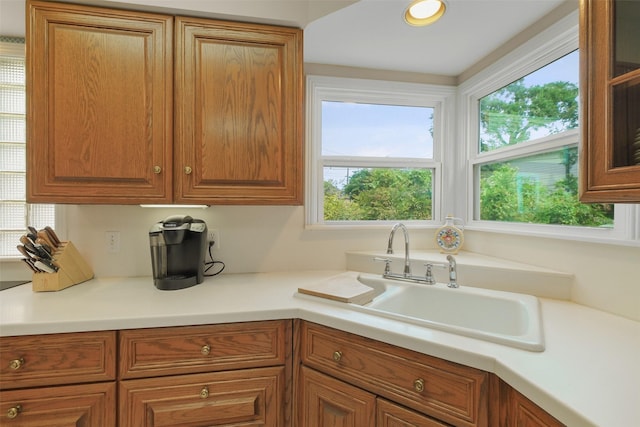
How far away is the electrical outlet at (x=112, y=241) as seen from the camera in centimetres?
170

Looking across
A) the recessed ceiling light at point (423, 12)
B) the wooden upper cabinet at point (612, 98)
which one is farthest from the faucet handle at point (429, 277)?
the recessed ceiling light at point (423, 12)

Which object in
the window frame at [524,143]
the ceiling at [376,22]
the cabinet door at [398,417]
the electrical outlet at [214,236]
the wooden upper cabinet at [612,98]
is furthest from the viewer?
the electrical outlet at [214,236]

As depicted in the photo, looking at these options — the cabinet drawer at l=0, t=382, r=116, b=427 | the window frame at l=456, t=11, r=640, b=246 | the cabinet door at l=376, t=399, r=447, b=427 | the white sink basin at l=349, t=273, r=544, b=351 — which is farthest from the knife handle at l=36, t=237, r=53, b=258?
the window frame at l=456, t=11, r=640, b=246

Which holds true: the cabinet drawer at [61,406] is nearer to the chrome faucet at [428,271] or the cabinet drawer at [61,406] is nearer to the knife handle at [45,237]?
the knife handle at [45,237]

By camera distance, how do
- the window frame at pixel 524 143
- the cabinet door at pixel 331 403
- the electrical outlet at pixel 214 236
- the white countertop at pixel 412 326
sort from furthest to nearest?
the electrical outlet at pixel 214 236, the window frame at pixel 524 143, the cabinet door at pixel 331 403, the white countertop at pixel 412 326

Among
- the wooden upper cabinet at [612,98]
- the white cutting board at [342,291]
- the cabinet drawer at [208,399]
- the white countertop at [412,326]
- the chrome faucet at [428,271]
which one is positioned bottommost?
the cabinet drawer at [208,399]

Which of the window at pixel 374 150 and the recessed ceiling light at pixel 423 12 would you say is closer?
the recessed ceiling light at pixel 423 12

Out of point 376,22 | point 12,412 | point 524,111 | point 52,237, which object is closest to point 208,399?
point 12,412

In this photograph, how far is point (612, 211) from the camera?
4.10 ft

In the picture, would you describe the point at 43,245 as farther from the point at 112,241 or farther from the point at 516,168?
the point at 516,168

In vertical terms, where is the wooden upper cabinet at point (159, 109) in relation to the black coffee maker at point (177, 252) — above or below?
above

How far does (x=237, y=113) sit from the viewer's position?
4.84 ft

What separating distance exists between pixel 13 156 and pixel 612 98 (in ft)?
8.45

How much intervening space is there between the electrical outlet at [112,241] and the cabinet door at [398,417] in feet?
5.09
